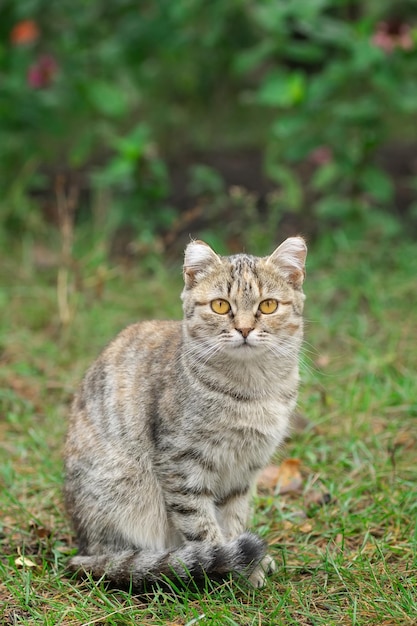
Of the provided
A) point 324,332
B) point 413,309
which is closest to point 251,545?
point 324,332

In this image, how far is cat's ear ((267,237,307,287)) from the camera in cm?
325

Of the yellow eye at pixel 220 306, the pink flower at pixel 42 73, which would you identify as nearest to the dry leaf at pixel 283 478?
the yellow eye at pixel 220 306

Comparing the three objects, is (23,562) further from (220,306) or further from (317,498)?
(317,498)

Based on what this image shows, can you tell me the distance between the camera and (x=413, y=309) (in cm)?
548

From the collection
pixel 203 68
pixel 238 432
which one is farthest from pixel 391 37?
pixel 238 432

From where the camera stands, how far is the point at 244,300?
309 cm

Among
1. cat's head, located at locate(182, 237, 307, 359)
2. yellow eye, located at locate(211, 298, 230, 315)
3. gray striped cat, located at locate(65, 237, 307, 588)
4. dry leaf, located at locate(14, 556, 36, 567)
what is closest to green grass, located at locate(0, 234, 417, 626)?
dry leaf, located at locate(14, 556, 36, 567)

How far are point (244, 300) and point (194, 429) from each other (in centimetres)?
47

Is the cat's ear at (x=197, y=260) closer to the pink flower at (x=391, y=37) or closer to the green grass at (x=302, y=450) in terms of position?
the green grass at (x=302, y=450)

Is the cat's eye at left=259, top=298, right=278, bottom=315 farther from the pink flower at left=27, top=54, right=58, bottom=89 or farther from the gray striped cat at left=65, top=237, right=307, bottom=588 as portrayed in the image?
the pink flower at left=27, top=54, right=58, bottom=89

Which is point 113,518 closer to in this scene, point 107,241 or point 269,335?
point 269,335

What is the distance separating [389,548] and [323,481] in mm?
642

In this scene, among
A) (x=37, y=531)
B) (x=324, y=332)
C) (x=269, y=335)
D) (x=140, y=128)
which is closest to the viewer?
(x=269, y=335)

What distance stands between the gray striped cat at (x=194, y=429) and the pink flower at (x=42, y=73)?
3594 millimetres
